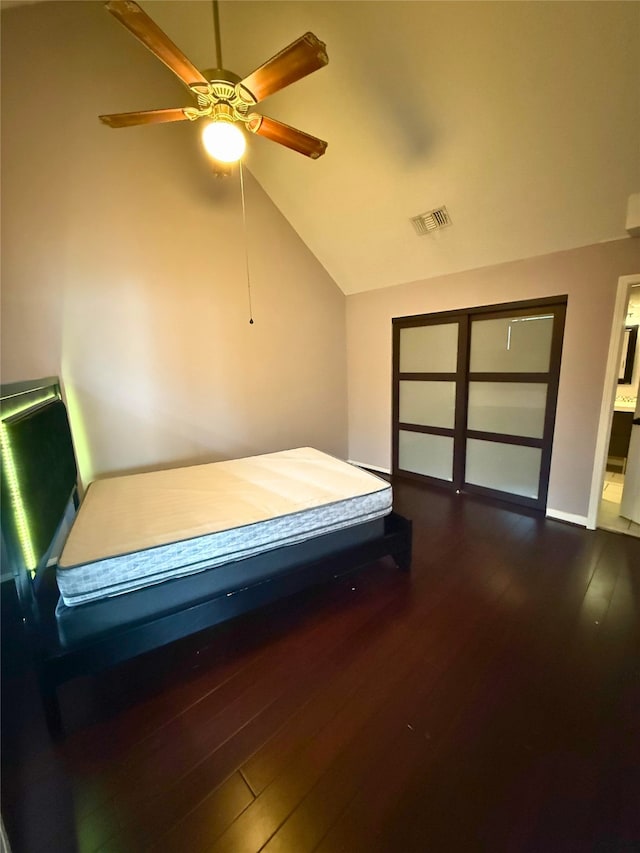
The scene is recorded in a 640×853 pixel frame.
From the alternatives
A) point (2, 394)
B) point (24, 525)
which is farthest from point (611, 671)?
point (2, 394)

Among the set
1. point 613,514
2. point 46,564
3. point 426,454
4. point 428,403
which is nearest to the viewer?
point 46,564

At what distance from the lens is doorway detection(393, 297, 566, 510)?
2.94 m

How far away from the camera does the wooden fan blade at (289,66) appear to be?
1302 millimetres

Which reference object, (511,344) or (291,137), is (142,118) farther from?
(511,344)

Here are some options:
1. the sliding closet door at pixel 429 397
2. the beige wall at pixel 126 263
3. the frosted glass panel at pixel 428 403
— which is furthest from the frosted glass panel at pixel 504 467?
the beige wall at pixel 126 263

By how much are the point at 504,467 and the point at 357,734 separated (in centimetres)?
276

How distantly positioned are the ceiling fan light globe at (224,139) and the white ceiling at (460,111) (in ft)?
3.53

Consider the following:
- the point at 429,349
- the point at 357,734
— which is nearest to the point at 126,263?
the point at 429,349

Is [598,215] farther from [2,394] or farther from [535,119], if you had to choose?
[2,394]

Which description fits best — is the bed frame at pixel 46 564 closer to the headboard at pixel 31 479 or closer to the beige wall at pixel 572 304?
the headboard at pixel 31 479

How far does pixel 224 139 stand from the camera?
66.9 inches

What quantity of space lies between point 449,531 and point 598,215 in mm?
2583

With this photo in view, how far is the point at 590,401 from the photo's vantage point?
2658 mm

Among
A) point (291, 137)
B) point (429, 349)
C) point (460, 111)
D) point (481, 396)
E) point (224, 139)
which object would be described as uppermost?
point (460, 111)
